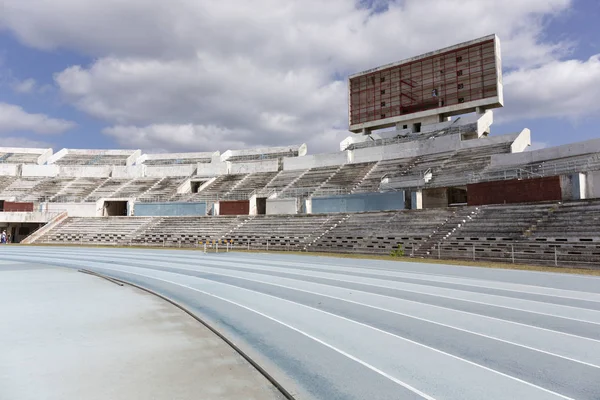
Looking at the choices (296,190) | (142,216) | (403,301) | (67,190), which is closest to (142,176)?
(67,190)

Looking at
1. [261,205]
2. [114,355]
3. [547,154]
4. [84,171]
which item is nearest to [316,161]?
[261,205]

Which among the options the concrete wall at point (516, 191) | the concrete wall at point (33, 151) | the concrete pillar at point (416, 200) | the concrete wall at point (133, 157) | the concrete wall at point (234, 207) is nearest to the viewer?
the concrete wall at point (516, 191)

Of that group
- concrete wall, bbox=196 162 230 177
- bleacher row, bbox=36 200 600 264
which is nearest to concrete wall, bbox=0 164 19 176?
bleacher row, bbox=36 200 600 264

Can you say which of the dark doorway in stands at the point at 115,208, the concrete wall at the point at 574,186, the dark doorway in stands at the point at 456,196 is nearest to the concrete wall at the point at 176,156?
the dark doorway in stands at the point at 115,208

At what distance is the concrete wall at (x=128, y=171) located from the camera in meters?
48.5

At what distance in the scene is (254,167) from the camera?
46656mm

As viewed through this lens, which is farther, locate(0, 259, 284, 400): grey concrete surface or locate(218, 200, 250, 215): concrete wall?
locate(218, 200, 250, 215): concrete wall

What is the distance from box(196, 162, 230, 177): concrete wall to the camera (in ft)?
154

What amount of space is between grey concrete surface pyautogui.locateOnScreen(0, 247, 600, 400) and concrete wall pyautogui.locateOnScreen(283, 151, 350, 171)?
2989cm

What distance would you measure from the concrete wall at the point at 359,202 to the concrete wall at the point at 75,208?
2391 centimetres

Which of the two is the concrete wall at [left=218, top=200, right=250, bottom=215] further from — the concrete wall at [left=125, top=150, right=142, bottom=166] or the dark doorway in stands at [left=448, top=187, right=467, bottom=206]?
the concrete wall at [left=125, top=150, right=142, bottom=166]

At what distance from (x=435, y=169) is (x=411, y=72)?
48.5 ft

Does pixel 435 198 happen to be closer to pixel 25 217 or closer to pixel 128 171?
pixel 25 217

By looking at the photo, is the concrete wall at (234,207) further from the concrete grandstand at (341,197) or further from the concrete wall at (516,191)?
the concrete wall at (516,191)
